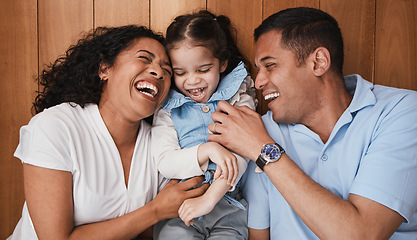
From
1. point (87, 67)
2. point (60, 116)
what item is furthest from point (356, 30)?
point (60, 116)

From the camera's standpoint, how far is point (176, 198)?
1.31 meters

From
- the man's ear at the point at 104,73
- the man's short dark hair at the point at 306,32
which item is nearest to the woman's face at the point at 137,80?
the man's ear at the point at 104,73

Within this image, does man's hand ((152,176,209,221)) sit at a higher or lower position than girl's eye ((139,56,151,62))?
lower

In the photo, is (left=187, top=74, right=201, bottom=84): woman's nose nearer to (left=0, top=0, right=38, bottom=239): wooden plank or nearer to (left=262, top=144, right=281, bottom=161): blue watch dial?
(left=262, top=144, right=281, bottom=161): blue watch dial

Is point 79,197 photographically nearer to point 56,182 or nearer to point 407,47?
point 56,182

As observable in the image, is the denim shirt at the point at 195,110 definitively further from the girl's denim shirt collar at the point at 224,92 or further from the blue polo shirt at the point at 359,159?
the blue polo shirt at the point at 359,159

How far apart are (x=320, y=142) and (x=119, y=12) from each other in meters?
1.18

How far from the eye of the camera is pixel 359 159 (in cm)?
121

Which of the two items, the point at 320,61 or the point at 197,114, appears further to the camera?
the point at 197,114

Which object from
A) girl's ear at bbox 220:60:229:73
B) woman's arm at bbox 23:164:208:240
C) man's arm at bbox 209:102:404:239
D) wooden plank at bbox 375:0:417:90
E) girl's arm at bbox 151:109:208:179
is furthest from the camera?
wooden plank at bbox 375:0:417:90

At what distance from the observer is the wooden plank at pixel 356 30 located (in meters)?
1.67

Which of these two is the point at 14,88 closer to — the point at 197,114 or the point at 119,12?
the point at 119,12

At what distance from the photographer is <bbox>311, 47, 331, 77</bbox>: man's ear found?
51.9 inches

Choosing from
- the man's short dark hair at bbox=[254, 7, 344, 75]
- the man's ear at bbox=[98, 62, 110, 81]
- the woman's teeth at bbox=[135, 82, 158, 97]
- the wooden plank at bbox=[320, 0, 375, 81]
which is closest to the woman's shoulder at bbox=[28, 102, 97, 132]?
the man's ear at bbox=[98, 62, 110, 81]
